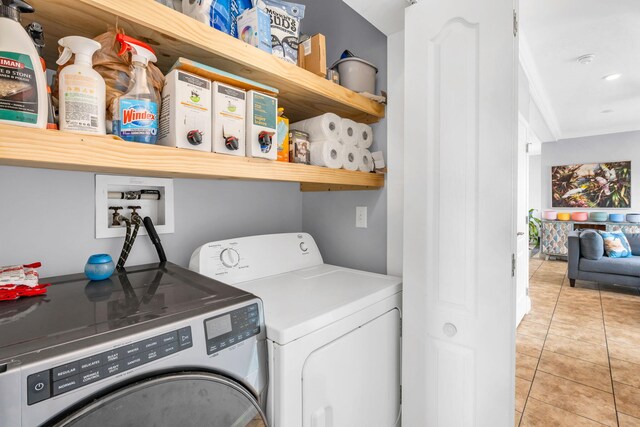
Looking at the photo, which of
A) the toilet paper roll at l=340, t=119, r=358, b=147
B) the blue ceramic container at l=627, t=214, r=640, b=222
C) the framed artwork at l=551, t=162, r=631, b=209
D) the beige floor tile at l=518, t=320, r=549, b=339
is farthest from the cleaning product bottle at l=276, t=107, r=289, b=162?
the framed artwork at l=551, t=162, r=631, b=209

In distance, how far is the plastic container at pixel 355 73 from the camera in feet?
4.98

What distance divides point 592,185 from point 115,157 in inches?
334

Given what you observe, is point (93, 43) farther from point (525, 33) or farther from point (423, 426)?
point (525, 33)

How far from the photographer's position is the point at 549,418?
183 cm

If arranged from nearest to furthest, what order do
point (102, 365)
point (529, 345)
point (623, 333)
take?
point (102, 365)
point (529, 345)
point (623, 333)

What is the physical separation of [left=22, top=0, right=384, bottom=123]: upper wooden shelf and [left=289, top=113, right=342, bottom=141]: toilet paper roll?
0.28ft

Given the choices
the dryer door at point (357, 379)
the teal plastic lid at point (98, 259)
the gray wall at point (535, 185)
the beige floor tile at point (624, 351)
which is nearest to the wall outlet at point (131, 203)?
the teal plastic lid at point (98, 259)

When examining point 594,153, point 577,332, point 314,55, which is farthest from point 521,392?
point 594,153

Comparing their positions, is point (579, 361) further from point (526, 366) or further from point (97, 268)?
point (97, 268)

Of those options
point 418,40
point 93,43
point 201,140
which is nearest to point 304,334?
point 201,140

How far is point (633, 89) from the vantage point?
13.6 feet

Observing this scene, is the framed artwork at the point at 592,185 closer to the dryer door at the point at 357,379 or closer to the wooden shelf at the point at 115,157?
the dryer door at the point at 357,379

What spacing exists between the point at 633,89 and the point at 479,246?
5016 mm

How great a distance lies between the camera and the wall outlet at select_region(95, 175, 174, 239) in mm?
1203
